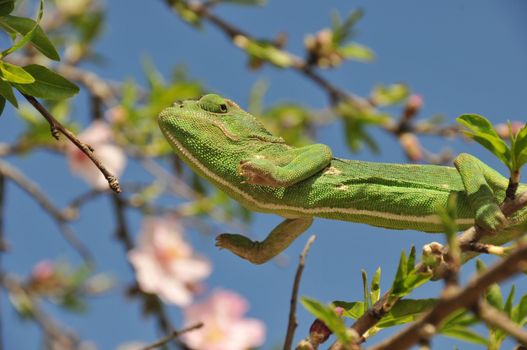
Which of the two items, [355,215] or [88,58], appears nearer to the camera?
[355,215]

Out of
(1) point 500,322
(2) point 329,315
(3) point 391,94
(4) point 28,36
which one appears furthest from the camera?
(3) point 391,94

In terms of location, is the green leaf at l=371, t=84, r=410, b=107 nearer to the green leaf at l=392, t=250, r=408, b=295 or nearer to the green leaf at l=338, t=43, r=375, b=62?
the green leaf at l=338, t=43, r=375, b=62

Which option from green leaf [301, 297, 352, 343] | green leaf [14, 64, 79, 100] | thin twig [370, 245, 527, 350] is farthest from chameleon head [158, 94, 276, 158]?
thin twig [370, 245, 527, 350]

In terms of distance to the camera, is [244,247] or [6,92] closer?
[6,92]

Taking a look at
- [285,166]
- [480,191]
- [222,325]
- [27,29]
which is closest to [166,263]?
[222,325]

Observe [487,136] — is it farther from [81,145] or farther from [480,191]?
[81,145]

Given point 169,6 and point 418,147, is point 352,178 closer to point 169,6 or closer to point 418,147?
point 418,147

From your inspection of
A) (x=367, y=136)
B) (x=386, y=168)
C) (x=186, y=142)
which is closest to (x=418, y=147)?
(x=367, y=136)
